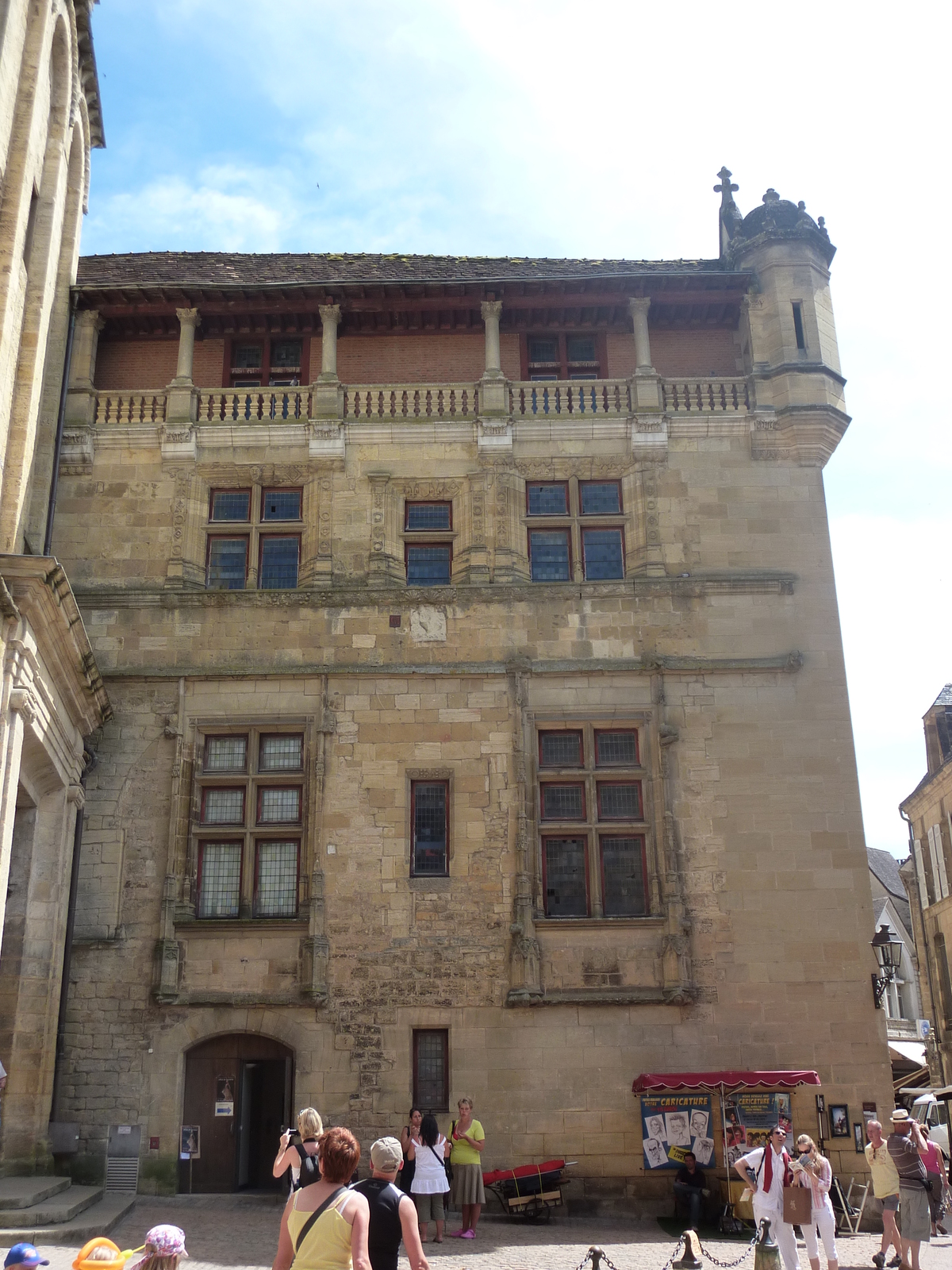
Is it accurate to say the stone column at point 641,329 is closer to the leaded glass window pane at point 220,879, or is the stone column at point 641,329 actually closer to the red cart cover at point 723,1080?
the leaded glass window pane at point 220,879

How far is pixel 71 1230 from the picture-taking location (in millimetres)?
12461

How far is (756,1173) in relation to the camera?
1148cm

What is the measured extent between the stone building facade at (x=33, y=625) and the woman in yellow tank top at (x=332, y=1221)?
737cm

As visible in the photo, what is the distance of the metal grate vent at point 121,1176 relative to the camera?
605 inches

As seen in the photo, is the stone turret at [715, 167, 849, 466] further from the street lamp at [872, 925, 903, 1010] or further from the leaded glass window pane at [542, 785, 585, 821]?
the street lamp at [872, 925, 903, 1010]

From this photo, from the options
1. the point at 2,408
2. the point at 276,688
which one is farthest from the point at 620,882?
the point at 2,408

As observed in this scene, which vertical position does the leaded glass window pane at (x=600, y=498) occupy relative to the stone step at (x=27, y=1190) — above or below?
above

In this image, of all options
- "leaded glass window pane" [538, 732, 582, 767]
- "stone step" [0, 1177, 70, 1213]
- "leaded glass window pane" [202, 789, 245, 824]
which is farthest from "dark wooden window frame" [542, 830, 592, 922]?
"stone step" [0, 1177, 70, 1213]

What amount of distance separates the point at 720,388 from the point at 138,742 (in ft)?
33.7

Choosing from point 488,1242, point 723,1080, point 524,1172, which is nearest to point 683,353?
point 723,1080

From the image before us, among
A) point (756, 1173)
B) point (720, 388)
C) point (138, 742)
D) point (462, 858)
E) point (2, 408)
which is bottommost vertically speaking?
point (756, 1173)

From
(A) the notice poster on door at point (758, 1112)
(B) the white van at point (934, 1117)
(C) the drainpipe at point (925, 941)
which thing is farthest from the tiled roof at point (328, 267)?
(C) the drainpipe at point (925, 941)

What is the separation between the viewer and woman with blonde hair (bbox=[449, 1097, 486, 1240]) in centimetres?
1376

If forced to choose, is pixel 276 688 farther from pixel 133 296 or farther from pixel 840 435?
pixel 840 435
